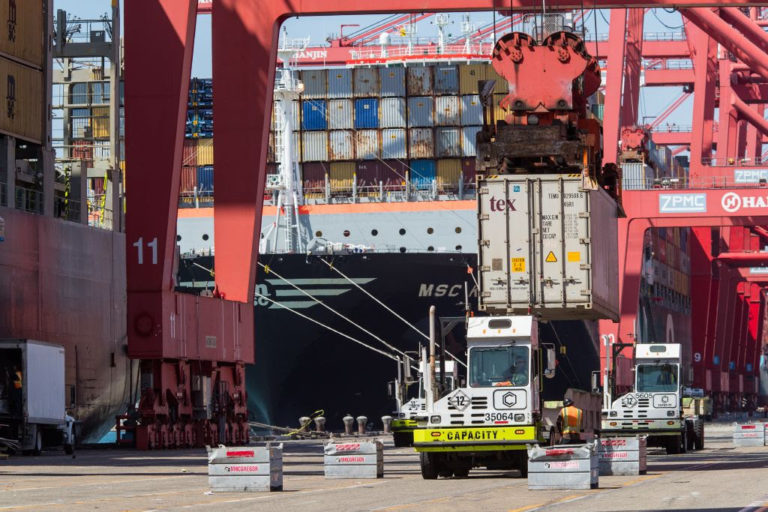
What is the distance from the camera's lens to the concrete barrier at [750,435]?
146 ft

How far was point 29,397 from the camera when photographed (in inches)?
1453

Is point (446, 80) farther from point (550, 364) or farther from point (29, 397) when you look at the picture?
point (550, 364)

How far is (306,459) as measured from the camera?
118 feet

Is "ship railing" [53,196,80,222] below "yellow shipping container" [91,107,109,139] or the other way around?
below

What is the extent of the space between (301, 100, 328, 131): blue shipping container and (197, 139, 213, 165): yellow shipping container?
4.09 meters

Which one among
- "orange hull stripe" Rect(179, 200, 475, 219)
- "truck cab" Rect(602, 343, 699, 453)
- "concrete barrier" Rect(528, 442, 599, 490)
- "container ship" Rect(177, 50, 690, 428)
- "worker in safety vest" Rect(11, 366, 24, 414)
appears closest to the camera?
"concrete barrier" Rect(528, 442, 599, 490)

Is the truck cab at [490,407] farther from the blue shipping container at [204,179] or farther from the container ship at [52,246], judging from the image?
the blue shipping container at [204,179]

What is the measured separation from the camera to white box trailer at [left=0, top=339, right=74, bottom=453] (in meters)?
36.8

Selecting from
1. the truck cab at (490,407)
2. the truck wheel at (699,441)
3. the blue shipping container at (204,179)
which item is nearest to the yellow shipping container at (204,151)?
the blue shipping container at (204,179)

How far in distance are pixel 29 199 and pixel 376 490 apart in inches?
1058

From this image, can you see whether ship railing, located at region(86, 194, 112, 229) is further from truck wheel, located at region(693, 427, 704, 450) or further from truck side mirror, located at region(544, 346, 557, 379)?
truck side mirror, located at region(544, 346, 557, 379)

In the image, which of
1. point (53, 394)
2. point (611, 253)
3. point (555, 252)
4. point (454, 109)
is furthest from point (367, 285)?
point (555, 252)

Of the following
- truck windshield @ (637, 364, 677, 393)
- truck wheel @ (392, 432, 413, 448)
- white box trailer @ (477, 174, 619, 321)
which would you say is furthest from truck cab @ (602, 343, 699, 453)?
white box trailer @ (477, 174, 619, 321)

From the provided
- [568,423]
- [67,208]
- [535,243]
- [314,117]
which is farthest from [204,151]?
[568,423]
